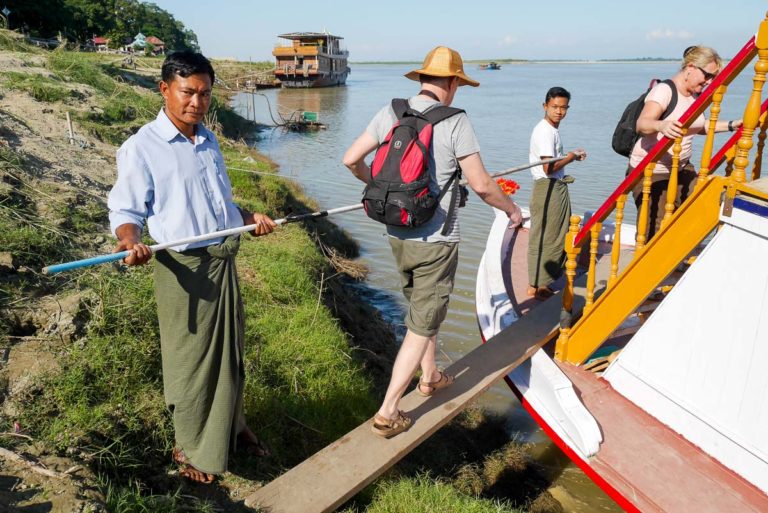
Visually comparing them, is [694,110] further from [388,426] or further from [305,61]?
[305,61]

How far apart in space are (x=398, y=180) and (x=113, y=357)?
194 cm

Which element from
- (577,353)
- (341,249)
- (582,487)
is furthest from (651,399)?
(341,249)

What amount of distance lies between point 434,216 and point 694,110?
5.17 ft

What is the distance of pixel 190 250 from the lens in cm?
233

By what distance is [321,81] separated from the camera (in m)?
46.4

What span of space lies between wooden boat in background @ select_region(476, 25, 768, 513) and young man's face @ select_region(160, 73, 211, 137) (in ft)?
7.66

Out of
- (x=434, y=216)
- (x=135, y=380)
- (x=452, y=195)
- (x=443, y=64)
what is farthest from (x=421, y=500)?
(x=443, y=64)

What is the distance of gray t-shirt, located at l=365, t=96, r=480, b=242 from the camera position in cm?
248

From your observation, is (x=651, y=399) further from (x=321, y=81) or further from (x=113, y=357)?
(x=321, y=81)

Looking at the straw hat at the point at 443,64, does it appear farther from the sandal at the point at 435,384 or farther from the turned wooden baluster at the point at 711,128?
the sandal at the point at 435,384

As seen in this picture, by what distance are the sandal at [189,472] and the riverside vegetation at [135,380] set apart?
4cm

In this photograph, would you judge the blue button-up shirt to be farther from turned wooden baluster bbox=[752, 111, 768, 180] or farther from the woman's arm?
turned wooden baluster bbox=[752, 111, 768, 180]

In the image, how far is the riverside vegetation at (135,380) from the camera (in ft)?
8.09

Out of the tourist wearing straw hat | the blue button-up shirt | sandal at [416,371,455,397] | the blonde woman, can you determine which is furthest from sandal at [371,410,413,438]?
the blonde woman
